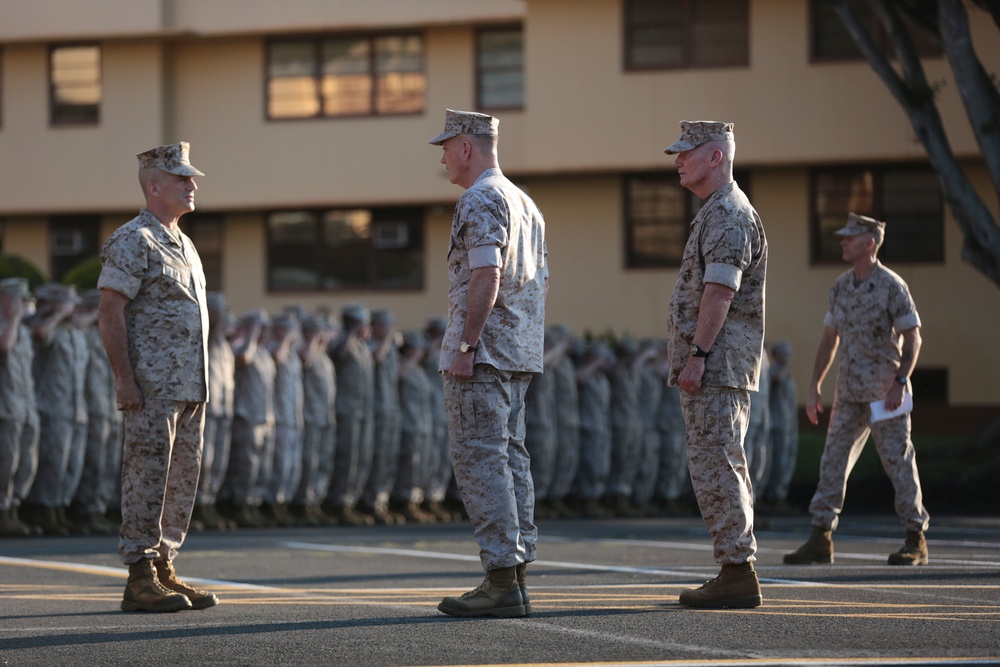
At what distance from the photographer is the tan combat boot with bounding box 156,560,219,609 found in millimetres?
9008

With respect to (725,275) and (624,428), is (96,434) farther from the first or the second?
(725,275)

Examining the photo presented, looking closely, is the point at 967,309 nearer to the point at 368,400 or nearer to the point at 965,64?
the point at 965,64

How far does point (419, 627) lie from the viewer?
7785mm

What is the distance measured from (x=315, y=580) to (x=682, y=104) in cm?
1875

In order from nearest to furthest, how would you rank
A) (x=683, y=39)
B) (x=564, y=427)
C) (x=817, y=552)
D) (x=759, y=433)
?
(x=817, y=552) < (x=564, y=427) < (x=759, y=433) < (x=683, y=39)

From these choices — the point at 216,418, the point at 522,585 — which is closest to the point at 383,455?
the point at 216,418

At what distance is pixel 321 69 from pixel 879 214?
1005cm

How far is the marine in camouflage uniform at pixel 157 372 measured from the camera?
902cm

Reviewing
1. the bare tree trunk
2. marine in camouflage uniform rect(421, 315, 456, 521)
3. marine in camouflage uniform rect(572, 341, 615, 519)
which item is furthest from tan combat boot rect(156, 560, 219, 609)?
the bare tree trunk

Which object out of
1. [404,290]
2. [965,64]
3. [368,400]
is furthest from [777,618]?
[404,290]

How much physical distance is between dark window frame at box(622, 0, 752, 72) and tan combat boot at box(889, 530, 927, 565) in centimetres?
1753

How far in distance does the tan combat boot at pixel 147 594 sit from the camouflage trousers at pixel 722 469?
2.70m

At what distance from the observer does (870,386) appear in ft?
38.7

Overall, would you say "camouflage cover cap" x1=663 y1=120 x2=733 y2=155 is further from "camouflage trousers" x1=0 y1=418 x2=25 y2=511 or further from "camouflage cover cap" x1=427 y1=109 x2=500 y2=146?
"camouflage trousers" x1=0 y1=418 x2=25 y2=511
